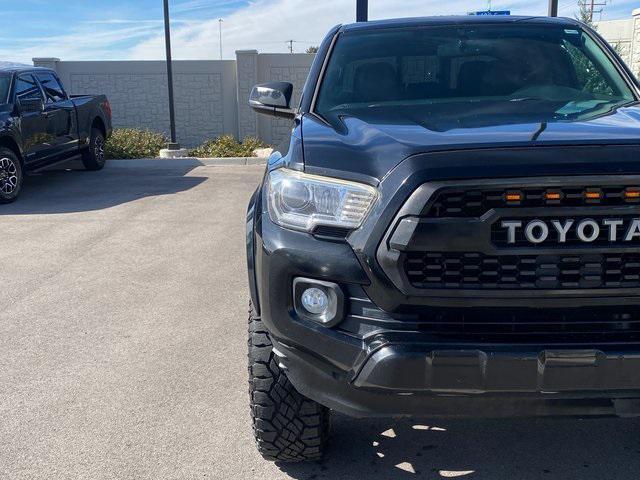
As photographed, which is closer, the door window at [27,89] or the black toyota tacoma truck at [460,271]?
the black toyota tacoma truck at [460,271]

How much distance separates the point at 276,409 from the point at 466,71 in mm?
2176

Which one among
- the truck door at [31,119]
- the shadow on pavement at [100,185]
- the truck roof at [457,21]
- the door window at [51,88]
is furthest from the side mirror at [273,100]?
the door window at [51,88]

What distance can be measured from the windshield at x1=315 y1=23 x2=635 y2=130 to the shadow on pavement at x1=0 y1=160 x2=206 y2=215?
584 cm

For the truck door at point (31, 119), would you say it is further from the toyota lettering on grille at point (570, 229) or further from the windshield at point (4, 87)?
the toyota lettering on grille at point (570, 229)

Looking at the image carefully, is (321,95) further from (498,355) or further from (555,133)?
(498,355)

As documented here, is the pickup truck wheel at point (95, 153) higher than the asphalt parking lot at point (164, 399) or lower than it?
higher

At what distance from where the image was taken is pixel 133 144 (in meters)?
13.6

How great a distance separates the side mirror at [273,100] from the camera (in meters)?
3.79

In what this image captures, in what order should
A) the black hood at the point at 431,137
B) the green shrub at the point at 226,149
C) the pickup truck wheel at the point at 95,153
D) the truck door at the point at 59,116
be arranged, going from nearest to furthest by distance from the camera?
the black hood at the point at 431,137
the truck door at the point at 59,116
the pickup truck wheel at the point at 95,153
the green shrub at the point at 226,149

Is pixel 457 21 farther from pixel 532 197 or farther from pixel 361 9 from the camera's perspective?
pixel 361 9

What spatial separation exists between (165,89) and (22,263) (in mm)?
10305

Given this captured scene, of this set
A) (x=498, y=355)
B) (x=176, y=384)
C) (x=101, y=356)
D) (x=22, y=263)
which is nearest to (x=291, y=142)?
(x=498, y=355)

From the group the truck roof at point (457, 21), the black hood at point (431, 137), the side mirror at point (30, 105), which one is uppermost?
the truck roof at point (457, 21)

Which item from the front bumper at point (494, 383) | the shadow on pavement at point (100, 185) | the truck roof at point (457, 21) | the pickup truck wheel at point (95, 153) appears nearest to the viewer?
the front bumper at point (494, 383)
